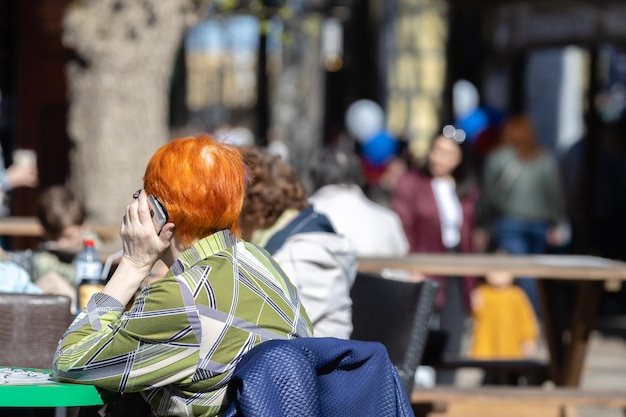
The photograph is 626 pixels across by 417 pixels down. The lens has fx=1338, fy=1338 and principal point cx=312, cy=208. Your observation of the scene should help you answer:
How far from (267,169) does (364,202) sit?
7.32 feet

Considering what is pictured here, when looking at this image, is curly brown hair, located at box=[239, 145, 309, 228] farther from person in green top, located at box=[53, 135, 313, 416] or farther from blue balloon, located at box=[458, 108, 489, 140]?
blue balloon, located at box=[458, 108, 489, 140]

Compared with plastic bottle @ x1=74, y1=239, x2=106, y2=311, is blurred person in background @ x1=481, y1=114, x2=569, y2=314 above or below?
below

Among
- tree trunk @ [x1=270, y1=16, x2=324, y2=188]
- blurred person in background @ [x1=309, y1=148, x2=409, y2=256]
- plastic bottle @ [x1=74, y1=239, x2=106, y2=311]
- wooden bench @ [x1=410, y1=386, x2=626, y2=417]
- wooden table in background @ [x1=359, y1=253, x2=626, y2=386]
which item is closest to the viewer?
plastic bottle @ [x1=74, y1=239, x2=106, y2=311]

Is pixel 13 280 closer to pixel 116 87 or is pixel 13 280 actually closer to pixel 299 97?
A: pixel 116 87

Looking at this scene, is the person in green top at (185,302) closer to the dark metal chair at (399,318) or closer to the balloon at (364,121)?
Answer: the dark metal chair at (399,318)

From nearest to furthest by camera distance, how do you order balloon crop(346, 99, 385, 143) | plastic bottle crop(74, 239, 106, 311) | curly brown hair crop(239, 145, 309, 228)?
plastic bottle crop(74, 239, 106, 311)
curly brown hair crop(239, 145, 309, 228)
balloon crop(346, 99, 385, 143)

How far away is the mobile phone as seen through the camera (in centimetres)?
330

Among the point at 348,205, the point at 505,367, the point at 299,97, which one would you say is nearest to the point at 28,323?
the point at 348,205

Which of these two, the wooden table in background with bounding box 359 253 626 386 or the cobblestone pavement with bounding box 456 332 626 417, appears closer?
the wooden table in background with bounding box 359 253 626 386

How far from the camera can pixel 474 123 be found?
1456 centimetres

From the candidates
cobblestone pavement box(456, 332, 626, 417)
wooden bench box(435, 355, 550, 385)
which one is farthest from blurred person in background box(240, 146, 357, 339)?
cobblestone pavement box(456, 332, 626, 417)

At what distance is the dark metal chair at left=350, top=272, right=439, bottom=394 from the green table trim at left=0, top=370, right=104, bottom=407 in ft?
6.51

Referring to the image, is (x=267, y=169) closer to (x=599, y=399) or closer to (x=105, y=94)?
(x=599, y=399)

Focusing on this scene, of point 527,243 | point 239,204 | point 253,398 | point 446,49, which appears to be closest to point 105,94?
point 527,243
